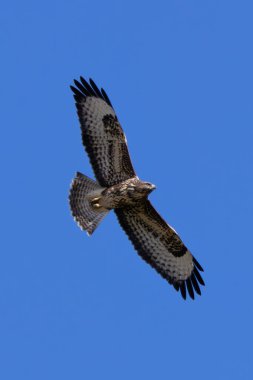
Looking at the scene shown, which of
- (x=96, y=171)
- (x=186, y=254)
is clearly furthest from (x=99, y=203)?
(x=186, y=254)

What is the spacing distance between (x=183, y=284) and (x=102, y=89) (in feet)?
10.2

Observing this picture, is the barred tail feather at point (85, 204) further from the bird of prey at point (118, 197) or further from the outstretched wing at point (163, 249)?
the outstretched wing at point (163, 249)

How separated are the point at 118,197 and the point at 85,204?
2.00 feet

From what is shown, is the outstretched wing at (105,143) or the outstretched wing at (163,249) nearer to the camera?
the outstretched wing at (105,143)

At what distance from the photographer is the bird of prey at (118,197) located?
15.5 metres

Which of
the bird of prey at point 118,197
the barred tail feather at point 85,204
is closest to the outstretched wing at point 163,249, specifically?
the bird of prey at point 118,197

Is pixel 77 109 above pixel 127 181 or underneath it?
above

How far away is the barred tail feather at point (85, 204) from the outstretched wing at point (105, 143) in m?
0.22

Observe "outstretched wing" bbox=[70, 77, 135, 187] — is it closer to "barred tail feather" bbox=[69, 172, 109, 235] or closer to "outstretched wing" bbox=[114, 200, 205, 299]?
"barred tail feather" bbox=[69, 172, 109, 235]

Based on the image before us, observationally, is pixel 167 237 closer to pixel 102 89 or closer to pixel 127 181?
pixel 127 181

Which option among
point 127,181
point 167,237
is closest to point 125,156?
point 127,181

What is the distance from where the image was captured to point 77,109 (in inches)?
617

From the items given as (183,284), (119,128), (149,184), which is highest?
(119,128)

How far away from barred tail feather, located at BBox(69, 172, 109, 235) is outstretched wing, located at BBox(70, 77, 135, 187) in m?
0.22
